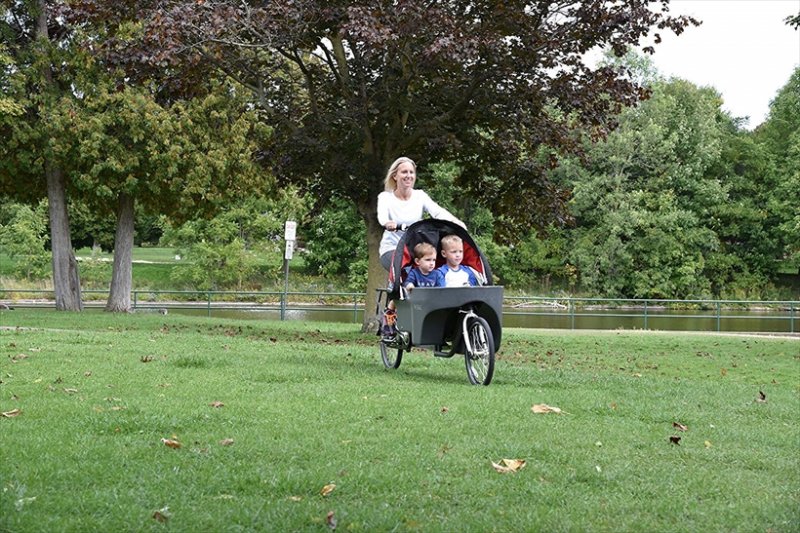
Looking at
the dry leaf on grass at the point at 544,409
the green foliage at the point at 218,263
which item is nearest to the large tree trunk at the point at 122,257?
the green foliage at the point at 218,263

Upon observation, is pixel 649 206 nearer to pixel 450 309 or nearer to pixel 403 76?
pixel 403 76

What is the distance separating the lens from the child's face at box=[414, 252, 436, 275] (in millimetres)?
10289

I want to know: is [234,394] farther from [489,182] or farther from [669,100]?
[669,100]

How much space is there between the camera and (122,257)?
96.8 feet

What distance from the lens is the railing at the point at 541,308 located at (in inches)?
1280

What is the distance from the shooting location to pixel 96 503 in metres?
4.89

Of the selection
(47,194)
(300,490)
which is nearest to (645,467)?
(300,490)

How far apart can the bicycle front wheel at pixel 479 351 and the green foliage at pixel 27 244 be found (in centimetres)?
4406

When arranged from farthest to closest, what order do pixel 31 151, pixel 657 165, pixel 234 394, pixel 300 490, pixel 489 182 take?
pixel 657 165
pixel 31 151
pixel 489 182
pixel 234 394
pixel 300 490

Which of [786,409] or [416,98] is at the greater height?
[416,98]

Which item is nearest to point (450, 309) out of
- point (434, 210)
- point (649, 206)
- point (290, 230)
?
point (434, 210)

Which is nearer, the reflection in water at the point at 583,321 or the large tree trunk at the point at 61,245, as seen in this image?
the large tree trunk at the point at 61,245

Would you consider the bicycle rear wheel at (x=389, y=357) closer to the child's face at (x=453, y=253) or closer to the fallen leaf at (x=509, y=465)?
the child's face at (x=453, y=253)

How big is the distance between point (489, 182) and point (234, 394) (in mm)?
12888
